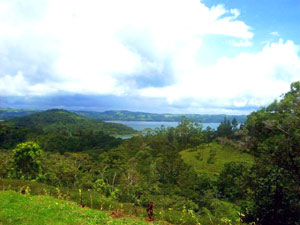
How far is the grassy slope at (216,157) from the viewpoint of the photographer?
230 feet

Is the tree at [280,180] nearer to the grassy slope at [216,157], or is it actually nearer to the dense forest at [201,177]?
the dense forest at [201,177]

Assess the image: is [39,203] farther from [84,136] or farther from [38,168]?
[84,136]

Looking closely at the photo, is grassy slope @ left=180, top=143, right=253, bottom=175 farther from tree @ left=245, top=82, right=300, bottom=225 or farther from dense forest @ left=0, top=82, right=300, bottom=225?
tree @ left=245, top=82, right=300, bottom=225

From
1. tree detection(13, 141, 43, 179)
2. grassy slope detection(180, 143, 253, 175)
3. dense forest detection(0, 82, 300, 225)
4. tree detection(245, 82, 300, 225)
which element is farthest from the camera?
grassy slope detection(180, 143, 253, 175)

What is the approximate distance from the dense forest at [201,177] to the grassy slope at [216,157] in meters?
A: 0.34

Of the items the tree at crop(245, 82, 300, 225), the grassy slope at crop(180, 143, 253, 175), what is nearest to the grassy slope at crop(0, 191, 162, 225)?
the tree at crop(245, 82, 300, 225)

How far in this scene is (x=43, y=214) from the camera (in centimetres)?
1077

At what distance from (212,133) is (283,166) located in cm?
10363

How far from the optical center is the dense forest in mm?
11820

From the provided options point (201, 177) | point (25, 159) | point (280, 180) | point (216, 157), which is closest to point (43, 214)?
point (280, 180)

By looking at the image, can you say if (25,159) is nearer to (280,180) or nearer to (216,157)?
(280,180)

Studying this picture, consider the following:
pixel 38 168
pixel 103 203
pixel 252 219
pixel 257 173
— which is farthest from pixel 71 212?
pixel 38 168

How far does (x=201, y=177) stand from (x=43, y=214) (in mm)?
43967

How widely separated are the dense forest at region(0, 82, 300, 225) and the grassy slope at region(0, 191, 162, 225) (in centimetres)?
231
